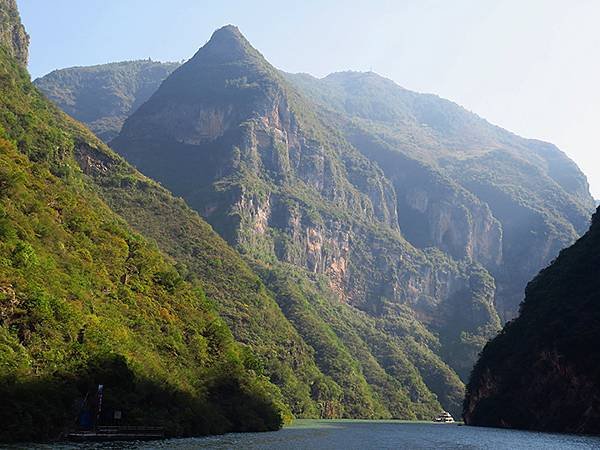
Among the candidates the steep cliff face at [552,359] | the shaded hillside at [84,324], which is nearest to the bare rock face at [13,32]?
the shaded hillside at [84,324]

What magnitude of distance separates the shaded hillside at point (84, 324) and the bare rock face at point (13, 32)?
167 ft

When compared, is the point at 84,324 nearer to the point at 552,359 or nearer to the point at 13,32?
the point at 552,359

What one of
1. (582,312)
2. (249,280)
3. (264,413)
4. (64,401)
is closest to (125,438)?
(64,401)

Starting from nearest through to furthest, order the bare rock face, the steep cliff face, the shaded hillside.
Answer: the shaded hillside → the steep cliff face → the bare rock face

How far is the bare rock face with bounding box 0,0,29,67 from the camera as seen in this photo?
16262 cm

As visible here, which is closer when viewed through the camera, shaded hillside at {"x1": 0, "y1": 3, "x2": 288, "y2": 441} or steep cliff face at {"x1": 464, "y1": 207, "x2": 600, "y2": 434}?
shaded hillside at {"x1": 0, "y1": 3, "x2": 288, "y2": 441}

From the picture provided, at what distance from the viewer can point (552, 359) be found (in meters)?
117

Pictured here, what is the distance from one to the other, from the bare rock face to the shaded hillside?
167 ft

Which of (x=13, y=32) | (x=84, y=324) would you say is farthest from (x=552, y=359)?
(x=13, y=32)

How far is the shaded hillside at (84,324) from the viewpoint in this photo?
59.0m

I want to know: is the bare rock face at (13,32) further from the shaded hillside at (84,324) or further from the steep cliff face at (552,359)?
the steep cliff face at (552,359)

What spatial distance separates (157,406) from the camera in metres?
72.6

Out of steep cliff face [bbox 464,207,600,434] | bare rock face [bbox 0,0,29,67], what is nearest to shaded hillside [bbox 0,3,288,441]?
steep cliff face [bbox 464,207,600,434]

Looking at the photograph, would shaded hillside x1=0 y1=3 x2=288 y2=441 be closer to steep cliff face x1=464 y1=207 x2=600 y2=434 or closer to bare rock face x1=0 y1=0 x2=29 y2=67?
steep cliff face x1=464 y1=207 x2=600 y2=434
